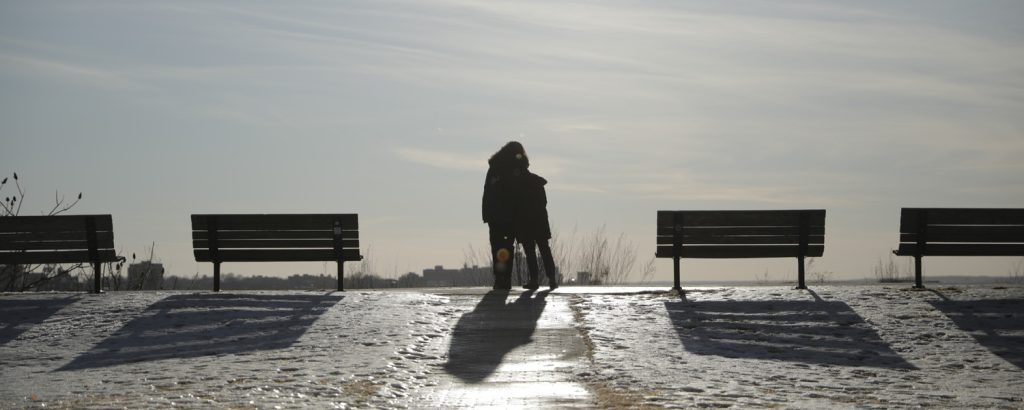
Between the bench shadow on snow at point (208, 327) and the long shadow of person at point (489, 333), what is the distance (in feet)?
5.02

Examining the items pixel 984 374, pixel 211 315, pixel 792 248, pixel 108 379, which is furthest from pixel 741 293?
pixel 108 379

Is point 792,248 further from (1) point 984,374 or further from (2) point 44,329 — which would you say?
(2) point 44,329

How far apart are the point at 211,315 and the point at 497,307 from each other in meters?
Result: 2.93

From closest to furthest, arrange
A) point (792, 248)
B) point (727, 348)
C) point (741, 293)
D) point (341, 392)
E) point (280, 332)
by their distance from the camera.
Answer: point (341, 392) → point (727, 348) → point (280, 332) → point (741, 293) → point (792, 248)

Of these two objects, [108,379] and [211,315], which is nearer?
[108,379]

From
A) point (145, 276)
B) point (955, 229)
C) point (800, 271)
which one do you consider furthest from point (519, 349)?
point (145, 276)

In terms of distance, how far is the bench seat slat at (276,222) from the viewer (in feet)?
50.6

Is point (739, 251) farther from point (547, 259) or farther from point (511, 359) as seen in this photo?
point (511, 359)

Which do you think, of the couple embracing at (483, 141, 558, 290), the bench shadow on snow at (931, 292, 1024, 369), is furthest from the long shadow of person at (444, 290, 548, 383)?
the bench shadow on snow at (931, 292, 1024, 369)

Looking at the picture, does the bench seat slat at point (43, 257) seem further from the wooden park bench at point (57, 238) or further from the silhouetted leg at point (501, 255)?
the silhouetted leg at point (501, 255)

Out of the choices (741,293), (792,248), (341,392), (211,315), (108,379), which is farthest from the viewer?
(792,248)

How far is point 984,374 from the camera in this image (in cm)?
903

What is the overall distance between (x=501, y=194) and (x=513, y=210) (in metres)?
0.28

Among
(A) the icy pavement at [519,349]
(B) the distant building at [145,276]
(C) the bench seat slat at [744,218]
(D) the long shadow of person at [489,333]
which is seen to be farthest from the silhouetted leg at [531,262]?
(B) the distant building at [145,276]
